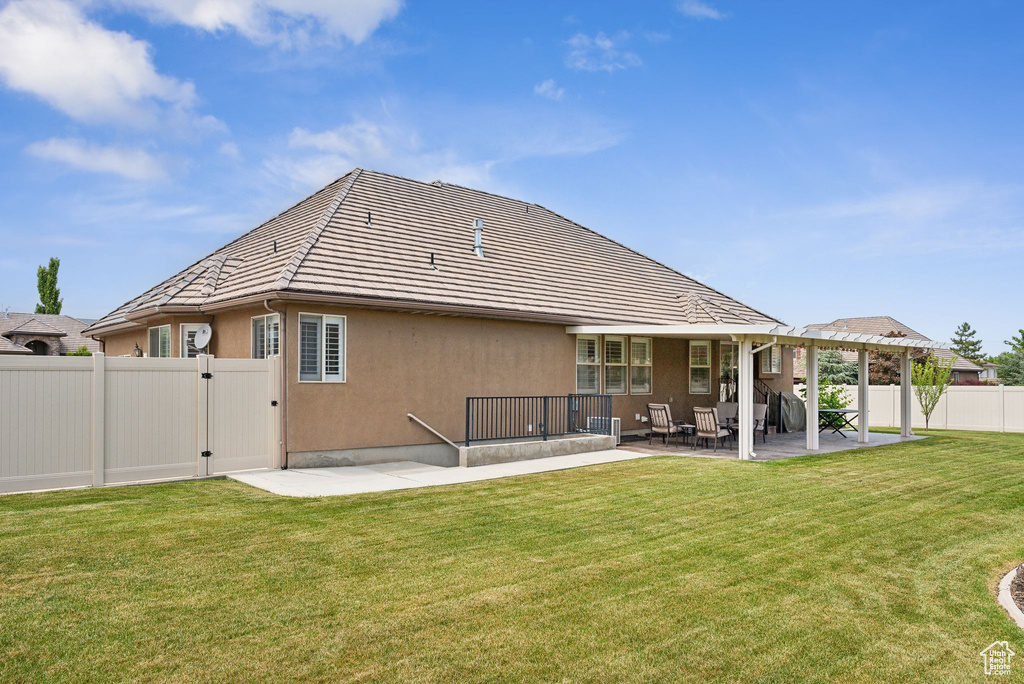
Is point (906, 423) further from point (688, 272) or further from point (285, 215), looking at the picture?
point (285, 215)

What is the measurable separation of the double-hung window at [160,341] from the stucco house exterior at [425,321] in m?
0.07

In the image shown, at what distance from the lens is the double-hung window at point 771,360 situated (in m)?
19.8

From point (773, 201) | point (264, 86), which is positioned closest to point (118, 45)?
point (264, 86)

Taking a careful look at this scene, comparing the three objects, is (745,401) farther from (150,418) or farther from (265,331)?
(150,418)

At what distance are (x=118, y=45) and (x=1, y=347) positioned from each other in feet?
74.4

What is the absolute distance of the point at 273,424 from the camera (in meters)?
11.1

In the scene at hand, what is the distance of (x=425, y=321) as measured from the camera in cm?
1298

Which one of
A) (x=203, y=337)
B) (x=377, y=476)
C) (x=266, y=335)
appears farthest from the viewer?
(x=203, y=337)

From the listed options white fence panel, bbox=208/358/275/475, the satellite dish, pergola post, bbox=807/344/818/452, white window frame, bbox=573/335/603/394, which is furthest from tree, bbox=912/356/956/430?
the satellite dish

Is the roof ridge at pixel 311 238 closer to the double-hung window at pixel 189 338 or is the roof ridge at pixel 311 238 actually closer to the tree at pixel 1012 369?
the double-hung window at pixel 189 338

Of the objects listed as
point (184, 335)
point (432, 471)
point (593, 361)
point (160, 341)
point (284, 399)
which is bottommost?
point (432, 471)

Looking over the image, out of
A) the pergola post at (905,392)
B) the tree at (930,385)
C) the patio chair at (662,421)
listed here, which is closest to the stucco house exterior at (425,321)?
the patio chair at (662,421)

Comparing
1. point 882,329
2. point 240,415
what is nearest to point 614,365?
point 240,415

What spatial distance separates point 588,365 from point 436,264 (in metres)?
4.77
